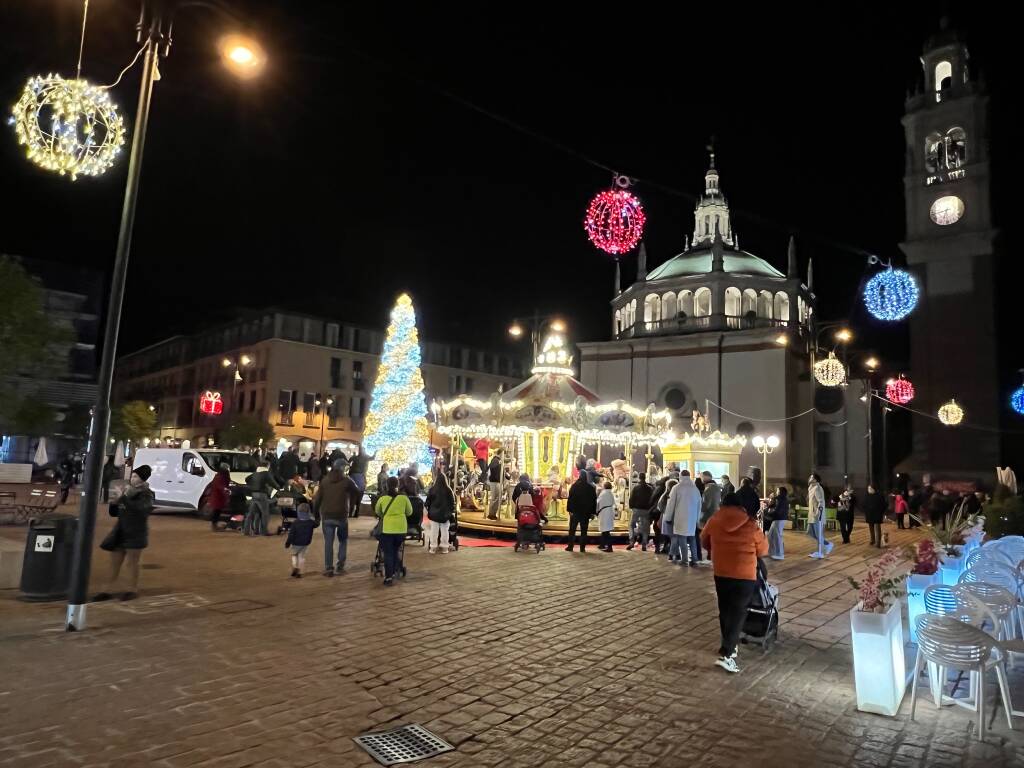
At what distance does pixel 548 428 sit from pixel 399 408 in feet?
34.1

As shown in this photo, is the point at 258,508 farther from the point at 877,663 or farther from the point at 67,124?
the point at 877,663

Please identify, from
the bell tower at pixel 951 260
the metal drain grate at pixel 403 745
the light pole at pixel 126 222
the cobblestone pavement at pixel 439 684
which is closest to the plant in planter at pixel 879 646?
the cobblestone pavement at pixel 439 684

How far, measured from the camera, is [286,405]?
48.2 meters

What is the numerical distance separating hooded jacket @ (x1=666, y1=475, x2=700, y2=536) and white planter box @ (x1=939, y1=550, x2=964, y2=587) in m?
5.04

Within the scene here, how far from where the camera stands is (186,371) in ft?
198

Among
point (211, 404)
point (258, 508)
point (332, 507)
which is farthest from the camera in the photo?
point (211, 404)

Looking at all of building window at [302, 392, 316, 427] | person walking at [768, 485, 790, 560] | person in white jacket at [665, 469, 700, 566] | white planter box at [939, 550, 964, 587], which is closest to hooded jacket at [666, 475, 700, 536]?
person in white jacket at [665, 469, 700, 566]

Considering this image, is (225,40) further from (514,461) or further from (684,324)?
(684,324)

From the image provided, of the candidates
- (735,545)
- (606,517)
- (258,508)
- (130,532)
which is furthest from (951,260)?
(130,532)

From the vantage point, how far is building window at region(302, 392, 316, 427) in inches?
1939

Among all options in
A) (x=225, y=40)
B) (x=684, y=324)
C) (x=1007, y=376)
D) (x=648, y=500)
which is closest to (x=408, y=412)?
(x=648, y=500)

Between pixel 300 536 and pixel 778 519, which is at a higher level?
pixel 778 519

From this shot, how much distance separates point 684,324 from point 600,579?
3722cm

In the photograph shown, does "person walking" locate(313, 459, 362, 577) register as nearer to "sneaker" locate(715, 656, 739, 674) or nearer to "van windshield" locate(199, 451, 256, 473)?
"sneaker" locate(715, 656, 739, 674)
